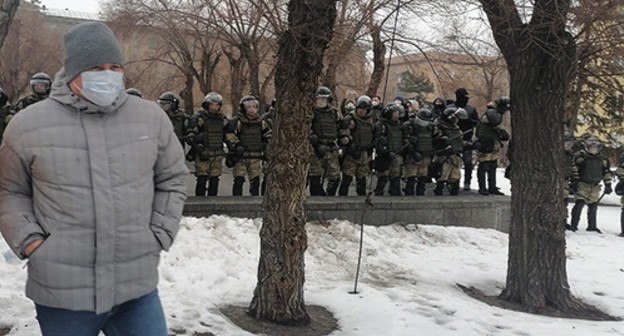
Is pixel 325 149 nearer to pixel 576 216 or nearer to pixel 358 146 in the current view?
pixel 358 146

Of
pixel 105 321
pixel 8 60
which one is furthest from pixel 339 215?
pixel 8 60

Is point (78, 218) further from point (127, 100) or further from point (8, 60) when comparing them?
point (8, 60)

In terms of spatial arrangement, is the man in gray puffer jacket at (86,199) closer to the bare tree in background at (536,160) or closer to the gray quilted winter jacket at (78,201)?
the gray quilted winter jacket at (78,201)

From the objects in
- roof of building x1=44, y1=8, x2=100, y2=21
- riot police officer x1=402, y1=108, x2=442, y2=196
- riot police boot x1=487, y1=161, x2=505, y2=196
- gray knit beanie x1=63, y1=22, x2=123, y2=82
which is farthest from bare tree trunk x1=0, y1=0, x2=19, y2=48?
roof of building x1=44, y1=8, x2=100, y2=21

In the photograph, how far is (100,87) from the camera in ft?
7.63

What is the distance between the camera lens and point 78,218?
2.20m

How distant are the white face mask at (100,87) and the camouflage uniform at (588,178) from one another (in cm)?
1163

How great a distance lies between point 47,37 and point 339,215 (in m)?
32.3

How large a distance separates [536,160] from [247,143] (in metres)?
4.15

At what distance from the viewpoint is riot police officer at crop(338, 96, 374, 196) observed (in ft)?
31.4

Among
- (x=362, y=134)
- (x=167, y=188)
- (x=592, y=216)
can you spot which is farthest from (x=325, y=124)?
(x=167, y=188)

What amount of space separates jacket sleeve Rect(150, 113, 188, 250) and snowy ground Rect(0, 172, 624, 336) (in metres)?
0.97

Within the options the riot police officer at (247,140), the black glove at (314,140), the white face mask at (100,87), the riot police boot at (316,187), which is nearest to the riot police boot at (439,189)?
the riot police boot at (316,187)

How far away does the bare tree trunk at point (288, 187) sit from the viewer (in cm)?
496
